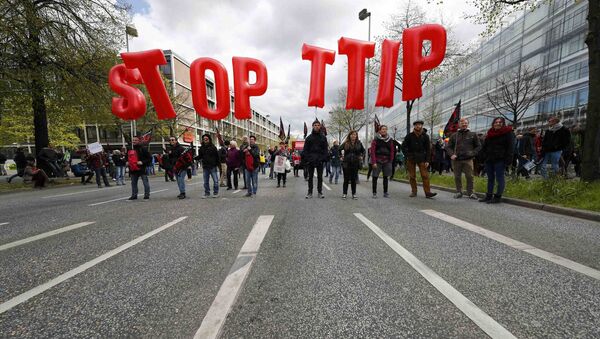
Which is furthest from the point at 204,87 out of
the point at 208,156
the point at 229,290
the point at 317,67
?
the point at 229,290

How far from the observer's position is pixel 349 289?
6.98 ft

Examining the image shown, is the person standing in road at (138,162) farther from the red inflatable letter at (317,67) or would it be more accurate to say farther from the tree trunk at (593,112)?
the tree trunk at (593,112)

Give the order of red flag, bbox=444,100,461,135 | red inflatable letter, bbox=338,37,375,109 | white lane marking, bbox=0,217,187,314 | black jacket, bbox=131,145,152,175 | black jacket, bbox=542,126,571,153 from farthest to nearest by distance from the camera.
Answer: red flag, bbox=444,100,461,135 < red inflatable letter, bbox=338,37,375,109 < black jacket, bbox=131,145,152,175 < black jacket, bbox=542,126,571,153 < white lane marking, bbox=0,217,187,314

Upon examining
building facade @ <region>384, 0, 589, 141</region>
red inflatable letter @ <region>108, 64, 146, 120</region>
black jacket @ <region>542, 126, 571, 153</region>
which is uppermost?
building facade @ <region>384, 0, 589, 141</region>

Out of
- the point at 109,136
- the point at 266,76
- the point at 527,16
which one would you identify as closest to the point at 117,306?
the point at 266,76

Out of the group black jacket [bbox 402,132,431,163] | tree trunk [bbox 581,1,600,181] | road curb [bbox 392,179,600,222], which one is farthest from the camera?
black jacket [bbox 402,132,431,163]

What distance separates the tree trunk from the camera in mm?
6375

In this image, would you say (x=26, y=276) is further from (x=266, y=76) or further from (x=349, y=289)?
(x=266, y=76)

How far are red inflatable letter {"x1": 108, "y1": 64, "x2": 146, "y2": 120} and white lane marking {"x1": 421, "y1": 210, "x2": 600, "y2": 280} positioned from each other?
995 cm

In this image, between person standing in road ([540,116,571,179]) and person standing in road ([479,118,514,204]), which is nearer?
person standing in road ([479,118,514,204])

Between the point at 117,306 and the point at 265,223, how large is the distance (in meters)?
2.65

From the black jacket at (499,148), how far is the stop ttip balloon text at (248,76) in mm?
3907

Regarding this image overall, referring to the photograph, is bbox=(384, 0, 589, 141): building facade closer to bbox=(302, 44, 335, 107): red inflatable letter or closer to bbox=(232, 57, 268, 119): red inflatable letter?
bbox=(302, 44, 335, 107): red inflatable letter

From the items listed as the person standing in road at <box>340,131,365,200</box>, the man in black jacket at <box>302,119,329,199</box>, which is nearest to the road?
the person standing in road at <box>340,131,365,200</box>
